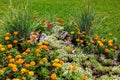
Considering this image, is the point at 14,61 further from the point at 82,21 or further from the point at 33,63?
the point at 82,21

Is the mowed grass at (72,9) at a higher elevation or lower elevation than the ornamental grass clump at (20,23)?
lower

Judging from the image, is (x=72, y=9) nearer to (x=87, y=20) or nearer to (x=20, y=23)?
(x=87, y=20)

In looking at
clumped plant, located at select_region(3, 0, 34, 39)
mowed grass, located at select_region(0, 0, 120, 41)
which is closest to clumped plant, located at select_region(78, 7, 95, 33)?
clumped plant, located at select_region(3, 0, 34, 39)

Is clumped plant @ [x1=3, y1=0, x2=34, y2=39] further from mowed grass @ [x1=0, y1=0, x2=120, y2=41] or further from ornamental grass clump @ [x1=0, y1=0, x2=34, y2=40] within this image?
mowed grass @ [x1=0, y1=0, x2=120, y2=41]

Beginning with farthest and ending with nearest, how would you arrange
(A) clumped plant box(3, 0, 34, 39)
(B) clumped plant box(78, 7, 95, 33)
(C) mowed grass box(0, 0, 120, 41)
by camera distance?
(C) mowed grass box(0, 0, 120, 41) < (B) clumped plant box(78, 7, 95, 33) < (A) clumped plant box(3, 0, 34, 39)

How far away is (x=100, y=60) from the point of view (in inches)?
323

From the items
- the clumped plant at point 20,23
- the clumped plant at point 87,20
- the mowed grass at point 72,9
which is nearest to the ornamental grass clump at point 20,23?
the clumped plant at point 20,23

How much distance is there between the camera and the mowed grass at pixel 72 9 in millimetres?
12555

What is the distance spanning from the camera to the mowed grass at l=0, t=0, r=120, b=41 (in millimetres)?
12555

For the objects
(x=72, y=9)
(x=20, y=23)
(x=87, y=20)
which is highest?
(x=20, y=23)

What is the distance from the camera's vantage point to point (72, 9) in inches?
552

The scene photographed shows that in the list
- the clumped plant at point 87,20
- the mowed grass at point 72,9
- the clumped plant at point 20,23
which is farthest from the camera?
the mowed grass at point 72,9

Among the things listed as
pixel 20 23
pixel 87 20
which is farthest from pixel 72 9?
pixel 20 23

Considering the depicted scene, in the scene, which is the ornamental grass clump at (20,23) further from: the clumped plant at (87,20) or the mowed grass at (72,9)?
the mowed grass at (72,9)
